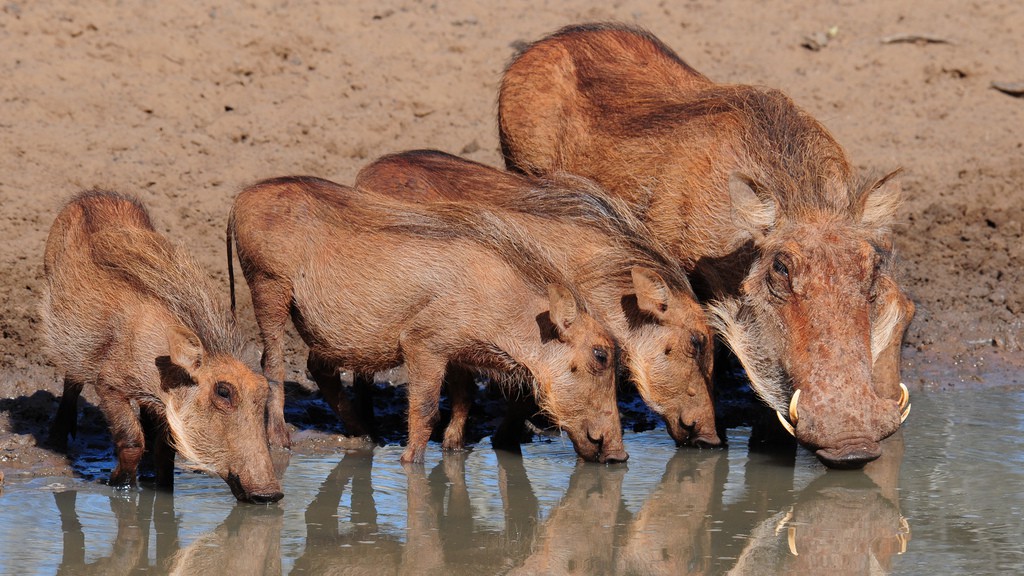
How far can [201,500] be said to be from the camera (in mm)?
5484

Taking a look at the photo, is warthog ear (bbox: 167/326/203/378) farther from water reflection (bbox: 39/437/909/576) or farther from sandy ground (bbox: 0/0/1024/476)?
sandy ground (bbox: 0/0/1024/476)

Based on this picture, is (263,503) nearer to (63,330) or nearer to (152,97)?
(63,330)

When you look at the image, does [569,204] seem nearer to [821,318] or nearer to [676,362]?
[676,362]

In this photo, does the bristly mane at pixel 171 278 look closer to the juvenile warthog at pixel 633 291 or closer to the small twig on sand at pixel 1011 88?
the juvenile warthog at pixel 633 291

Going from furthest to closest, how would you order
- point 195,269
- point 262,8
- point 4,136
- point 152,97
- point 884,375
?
1. point 262,8
2. point 152,97
3. point 4,136
4. point 884,375
5. point 195,269

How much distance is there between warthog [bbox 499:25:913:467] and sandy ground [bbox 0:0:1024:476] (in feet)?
5.02

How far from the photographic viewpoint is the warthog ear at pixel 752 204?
591 cm

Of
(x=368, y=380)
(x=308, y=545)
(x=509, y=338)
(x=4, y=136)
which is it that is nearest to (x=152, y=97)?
(x=4, y=136)

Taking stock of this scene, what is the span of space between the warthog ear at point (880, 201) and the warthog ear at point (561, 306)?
46.4 inches

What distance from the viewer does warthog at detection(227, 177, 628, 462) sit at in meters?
6.04

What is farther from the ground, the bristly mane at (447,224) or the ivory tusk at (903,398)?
the bristly mane at (447,224)

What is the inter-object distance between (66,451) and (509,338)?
179 cm

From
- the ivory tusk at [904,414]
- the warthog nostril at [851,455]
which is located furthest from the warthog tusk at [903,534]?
the ivory tusk at [904,414]

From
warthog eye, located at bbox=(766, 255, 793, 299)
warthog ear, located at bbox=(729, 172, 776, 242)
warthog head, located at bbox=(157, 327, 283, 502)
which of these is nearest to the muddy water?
warthog head, located at bbox=(157, 327, 283, 502)
